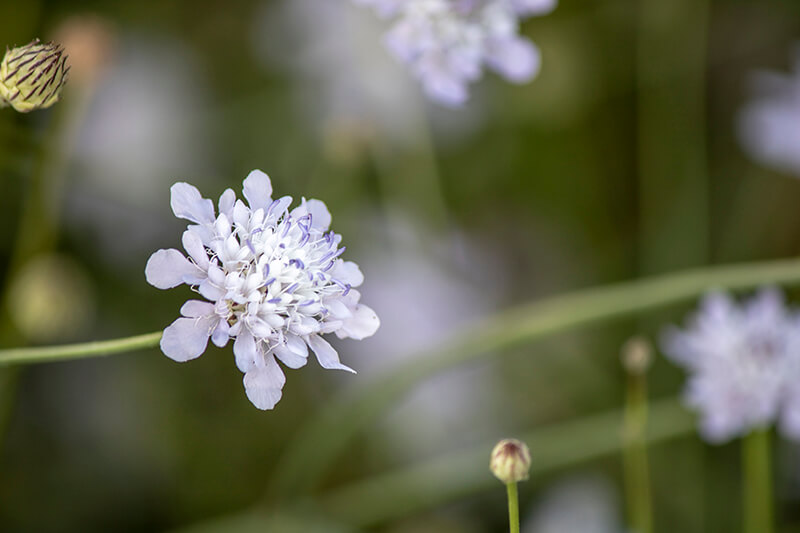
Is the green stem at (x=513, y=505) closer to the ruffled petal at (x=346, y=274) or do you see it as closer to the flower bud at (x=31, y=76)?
the ruffled petal at (x=346, y=274)

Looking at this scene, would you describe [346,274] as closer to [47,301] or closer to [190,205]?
[190,205]

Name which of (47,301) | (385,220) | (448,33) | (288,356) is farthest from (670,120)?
A: (288,356)

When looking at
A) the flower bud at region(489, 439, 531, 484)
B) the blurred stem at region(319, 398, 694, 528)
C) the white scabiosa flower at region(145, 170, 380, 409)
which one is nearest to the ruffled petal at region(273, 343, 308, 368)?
the white scabiosa flower at region(145, 170, 380, 409)

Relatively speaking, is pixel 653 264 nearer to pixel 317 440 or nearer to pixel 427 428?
pixel 427 428

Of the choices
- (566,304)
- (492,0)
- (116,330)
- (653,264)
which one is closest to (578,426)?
(566,304)

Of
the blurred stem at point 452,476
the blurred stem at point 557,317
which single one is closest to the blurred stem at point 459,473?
the blurred stem at point 452,476
